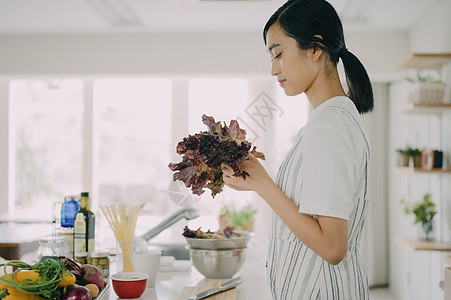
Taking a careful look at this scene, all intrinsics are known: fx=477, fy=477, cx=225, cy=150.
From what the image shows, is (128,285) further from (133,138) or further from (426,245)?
(133,138)

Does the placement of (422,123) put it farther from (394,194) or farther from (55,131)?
(55,131)

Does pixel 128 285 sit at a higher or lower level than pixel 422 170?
lower

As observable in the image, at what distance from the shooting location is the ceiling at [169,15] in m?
4.16

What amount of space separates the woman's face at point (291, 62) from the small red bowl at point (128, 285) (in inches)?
30.4

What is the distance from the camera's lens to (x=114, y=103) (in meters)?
5.66

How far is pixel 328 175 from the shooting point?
3.44ft

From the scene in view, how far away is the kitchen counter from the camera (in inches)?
63.9

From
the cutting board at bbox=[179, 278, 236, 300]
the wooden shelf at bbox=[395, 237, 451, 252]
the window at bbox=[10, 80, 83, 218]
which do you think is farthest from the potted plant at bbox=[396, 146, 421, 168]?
the window at bbox=[10, 80, 83, 218]

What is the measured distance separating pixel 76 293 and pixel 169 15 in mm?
3693

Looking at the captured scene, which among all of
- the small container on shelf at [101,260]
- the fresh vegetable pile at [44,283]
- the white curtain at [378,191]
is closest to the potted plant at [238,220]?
the white curtain at [378,191]

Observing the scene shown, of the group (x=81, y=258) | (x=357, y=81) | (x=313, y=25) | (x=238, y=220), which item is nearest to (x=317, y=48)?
(x=313, y=25)

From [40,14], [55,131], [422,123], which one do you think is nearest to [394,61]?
[422,123]

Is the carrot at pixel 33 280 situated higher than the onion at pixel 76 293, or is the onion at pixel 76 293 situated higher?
the carrot at pixel 33 280

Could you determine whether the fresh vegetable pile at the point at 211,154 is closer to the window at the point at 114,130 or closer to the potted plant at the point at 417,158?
the potted plant at the point at 417,158
